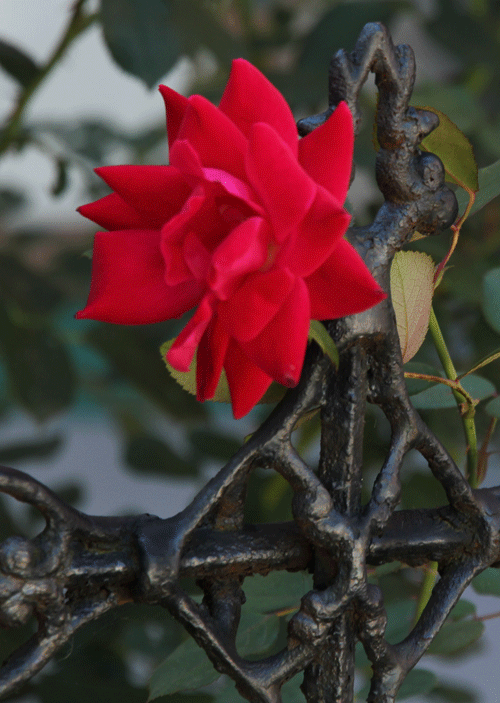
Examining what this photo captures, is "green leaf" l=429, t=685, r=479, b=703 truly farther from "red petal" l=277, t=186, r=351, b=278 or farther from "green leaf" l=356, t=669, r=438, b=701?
"red petal" l=277, t=186, r=351, b=278

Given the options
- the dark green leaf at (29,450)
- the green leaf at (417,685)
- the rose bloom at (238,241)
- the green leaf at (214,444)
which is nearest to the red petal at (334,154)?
the rose bloom at (238,241)

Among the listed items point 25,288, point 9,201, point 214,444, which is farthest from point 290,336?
point 9,201

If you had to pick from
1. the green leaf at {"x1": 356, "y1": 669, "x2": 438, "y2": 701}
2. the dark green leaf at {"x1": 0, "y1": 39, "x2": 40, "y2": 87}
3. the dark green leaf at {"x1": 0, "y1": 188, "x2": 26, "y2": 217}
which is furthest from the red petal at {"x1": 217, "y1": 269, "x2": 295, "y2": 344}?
the dark green leaf at {"x1": 0, "y1": 188, "x2": 26, "y2": 217}

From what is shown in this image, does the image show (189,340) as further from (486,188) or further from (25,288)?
(25,288)

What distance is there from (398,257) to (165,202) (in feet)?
0.29

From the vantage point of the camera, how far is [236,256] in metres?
0.16

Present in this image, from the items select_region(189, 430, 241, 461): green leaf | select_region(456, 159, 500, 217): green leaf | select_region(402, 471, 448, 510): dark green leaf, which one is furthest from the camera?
select_region(189, 430, 241, 461): green leaf

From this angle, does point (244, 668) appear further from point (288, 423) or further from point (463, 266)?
point (463, 266)

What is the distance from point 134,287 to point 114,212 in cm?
3

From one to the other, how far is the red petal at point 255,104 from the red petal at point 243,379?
0.19ft

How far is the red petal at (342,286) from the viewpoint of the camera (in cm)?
17

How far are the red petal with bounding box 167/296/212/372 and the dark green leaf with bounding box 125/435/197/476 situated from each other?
0.49 metres

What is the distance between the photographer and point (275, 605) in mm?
296

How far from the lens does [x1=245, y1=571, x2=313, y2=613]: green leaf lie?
0.30 m
